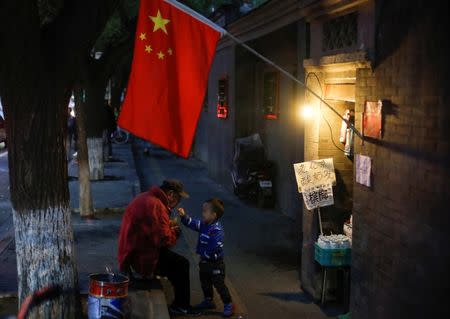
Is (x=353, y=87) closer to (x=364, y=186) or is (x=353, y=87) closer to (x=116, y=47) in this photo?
(x=364, y=186)

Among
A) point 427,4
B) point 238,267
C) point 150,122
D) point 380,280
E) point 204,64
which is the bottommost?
point 238,267

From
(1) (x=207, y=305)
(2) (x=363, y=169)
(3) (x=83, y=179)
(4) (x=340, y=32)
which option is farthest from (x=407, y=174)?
(3) (x=83, y=179)

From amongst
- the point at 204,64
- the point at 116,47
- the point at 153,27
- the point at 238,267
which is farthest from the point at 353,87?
the point at 116,47

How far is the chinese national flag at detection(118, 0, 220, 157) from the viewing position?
6742 millimetres

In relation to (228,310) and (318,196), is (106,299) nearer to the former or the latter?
(228,310)

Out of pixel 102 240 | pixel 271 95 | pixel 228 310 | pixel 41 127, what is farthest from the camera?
pixel 271 95

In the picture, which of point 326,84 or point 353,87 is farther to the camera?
point 326,84

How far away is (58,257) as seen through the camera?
21.5 ft

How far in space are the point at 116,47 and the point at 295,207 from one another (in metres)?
5.55

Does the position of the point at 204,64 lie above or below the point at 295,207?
above

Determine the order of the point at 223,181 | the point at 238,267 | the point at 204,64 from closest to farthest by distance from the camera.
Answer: the point at 204,64 < the point at 238,267 < the point at 223,181

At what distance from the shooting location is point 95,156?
61.8ft

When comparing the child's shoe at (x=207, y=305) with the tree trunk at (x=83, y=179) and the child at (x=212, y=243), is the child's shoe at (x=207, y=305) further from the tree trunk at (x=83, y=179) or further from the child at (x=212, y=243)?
the tree trunk at (x=83, y=179)

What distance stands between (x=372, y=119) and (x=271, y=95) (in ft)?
30.9
